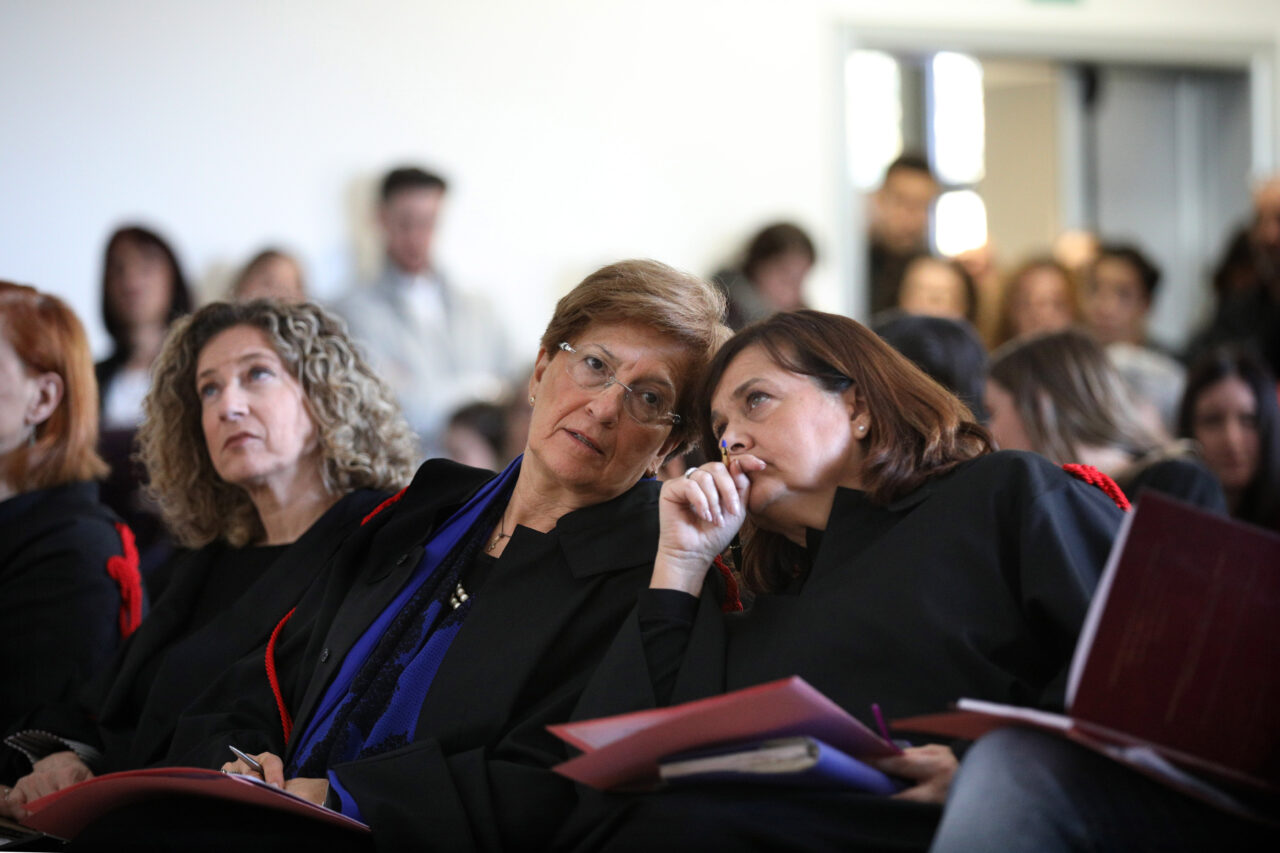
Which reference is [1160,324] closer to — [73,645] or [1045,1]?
[1045,1]

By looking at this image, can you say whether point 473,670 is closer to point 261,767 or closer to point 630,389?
point 261,767

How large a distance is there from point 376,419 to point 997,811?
164 centimetres

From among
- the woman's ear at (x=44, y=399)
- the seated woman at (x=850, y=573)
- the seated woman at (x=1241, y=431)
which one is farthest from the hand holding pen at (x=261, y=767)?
the seated woman at (x=1241, y=431)

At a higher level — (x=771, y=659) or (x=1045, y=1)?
(x=1045, y=1)

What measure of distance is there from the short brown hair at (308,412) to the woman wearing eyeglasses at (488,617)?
32 cm

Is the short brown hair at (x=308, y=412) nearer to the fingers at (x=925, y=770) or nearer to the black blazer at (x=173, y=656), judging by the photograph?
the black blazer at (x=173, y=656)

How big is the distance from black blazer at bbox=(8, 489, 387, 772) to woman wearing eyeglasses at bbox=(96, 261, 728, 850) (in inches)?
3.4

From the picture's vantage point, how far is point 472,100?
5.46 metres

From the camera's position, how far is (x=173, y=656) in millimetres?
2330

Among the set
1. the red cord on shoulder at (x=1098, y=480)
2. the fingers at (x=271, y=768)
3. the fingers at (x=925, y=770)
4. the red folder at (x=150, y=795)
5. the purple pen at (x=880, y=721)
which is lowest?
the fingers at (x=271, y=768)

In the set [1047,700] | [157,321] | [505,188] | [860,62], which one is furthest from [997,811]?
[860,62]

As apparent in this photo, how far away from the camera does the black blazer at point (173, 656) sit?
90.5 inches

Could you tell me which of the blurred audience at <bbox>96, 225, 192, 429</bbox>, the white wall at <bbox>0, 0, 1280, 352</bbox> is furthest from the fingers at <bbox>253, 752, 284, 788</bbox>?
the white wall at <bbox>0, 0, 1280, 352</bbox>

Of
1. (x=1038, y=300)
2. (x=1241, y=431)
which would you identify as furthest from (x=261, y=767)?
(x=1038, y=300)
